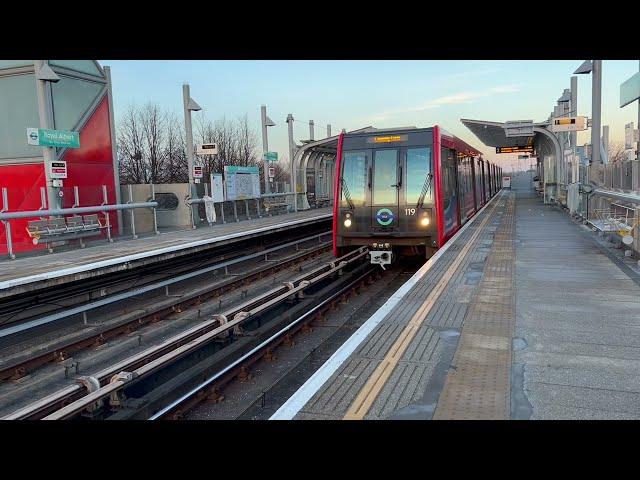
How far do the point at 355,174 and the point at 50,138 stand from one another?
6.83 m

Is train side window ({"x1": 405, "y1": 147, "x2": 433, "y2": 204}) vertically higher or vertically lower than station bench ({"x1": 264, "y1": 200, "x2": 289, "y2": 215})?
higher

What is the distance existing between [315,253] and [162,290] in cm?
662

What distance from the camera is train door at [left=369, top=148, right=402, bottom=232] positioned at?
11.8m

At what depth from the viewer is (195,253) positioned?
42.1 feet

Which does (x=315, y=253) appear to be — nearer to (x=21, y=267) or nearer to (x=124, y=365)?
(x=21, y=267)

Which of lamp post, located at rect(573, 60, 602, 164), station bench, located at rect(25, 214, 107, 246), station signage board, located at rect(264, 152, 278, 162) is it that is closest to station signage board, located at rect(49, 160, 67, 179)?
station bench, located at rect(25, 214, 107, 246)

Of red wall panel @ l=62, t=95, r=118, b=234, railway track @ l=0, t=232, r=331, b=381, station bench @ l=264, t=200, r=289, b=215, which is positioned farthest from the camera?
station bench @ l=264, t=200, r=289, b=215

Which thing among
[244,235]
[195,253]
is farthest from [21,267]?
A: [244,235]

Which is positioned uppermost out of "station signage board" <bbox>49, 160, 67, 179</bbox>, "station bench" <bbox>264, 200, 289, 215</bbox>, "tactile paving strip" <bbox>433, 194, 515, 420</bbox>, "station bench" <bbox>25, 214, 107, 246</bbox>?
"station signage board" <bbox>49, 160, 67, 179</bbox>

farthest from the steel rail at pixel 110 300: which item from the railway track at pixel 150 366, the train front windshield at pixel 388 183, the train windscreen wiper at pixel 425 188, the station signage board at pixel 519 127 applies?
the station signage board at pixel 519 127

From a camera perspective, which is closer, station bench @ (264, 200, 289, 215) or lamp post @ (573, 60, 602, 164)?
lamp post @ (573, 60, 602, 164)

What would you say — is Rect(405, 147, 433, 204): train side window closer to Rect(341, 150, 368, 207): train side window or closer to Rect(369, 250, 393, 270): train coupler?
Rect(341, 150, 368, 207): train side window

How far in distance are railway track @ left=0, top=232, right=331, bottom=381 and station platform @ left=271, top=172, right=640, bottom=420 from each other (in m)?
4.41

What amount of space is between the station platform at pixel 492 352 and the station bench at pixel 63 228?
8.02 metres
